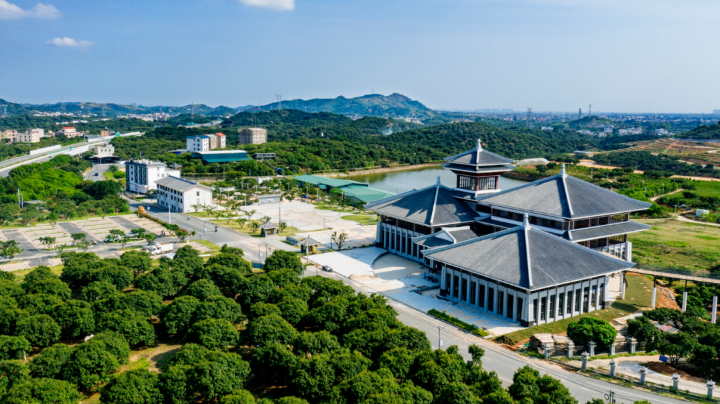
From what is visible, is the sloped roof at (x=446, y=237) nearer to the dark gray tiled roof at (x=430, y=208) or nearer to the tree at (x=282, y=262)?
the dark gray tiled roof at (x=430, y=208)

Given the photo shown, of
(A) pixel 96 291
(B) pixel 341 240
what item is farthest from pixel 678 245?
(A) pixel 96 291

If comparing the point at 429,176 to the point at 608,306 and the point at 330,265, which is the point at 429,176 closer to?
the point at 330,265

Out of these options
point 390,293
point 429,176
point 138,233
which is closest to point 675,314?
point 390,293

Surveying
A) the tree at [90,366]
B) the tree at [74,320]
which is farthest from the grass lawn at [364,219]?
the tree at [90,366]

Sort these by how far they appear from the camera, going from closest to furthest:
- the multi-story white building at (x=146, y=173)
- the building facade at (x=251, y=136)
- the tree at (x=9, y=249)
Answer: the tree at (x=9, y=249) → the multi-story white building at (x=146, y=173) → the building facade at (x=251, y=136)

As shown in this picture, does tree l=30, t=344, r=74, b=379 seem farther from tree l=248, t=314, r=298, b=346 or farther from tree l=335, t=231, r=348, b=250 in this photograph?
tree l=335, t=231, r=348, b=250

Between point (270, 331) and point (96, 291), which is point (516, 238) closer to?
point (270, 331)
